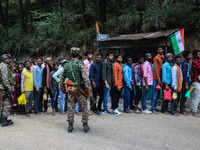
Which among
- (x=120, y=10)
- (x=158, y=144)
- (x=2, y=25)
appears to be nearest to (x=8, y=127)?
(x=158, y=144)

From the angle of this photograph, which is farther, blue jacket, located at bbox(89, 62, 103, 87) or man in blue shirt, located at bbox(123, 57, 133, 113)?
man in blue shirt, located at bbox(123, 57, 133, 113)

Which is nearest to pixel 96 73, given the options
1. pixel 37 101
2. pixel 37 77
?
pixel 37 77

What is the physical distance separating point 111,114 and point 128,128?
1.58 metres

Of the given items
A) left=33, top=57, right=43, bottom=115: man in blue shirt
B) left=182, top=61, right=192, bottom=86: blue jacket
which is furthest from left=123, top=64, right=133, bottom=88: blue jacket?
left=33, top=57, right=43, bottom=115: man in blue shirt

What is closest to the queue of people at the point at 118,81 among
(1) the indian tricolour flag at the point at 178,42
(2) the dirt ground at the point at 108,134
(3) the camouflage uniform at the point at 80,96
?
(2) the dirt ground at the point at 108,134

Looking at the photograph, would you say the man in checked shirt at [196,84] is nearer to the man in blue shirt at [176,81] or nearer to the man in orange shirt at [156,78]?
the man in blue shirt at [176,81]

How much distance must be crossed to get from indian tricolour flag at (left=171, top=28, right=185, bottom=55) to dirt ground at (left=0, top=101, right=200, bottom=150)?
3.14 meters

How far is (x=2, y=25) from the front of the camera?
2181 centimetres

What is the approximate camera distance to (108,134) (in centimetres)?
473

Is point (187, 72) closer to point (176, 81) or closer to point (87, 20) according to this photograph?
point (176, 81)

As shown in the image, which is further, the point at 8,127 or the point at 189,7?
the point at 189,7

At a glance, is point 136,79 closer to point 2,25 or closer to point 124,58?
point 124,58

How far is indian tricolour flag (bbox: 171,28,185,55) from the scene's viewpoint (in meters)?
8.11

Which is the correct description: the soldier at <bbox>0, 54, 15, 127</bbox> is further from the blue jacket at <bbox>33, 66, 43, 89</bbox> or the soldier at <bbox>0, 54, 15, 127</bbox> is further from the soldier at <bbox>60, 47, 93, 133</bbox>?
the soldier at <bbox>60, 47, 93, 133</bbox>
